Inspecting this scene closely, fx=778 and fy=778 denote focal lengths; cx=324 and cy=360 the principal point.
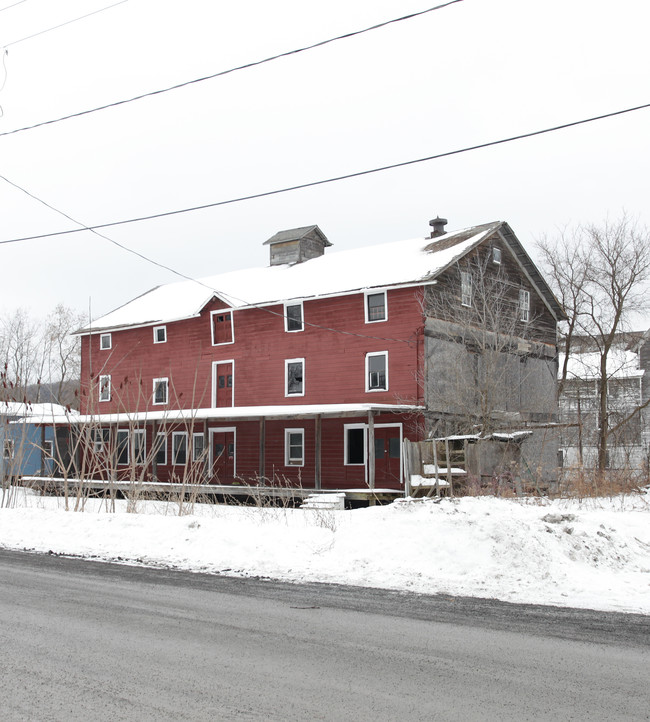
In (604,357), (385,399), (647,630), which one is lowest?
(647,630)

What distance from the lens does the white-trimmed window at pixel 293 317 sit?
34.5 m

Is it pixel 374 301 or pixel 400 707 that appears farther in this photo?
pixel 374 301

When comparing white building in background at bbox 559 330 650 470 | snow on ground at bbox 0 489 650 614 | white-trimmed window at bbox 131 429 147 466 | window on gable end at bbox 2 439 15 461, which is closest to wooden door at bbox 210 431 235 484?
white-trimmed window at bbox 131 429 147 466

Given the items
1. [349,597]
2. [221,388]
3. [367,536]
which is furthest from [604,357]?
[349,597]

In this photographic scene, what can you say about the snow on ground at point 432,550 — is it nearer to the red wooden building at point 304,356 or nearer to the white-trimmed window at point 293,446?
the red wooden building at point 304,356

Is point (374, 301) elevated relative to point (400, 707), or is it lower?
elevated

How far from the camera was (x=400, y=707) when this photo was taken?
5.14 meters

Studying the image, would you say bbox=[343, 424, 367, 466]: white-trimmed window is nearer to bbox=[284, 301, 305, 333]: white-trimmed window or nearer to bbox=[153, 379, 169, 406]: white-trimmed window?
bbox=[284, 301, 305, 333]: white-trimmed window

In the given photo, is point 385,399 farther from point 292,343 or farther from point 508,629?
point 508,629

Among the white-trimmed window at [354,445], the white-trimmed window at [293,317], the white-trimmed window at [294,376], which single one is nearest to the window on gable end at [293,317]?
the white-trimmed window at [293,317]

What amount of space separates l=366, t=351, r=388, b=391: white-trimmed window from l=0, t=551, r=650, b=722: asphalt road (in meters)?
21.9

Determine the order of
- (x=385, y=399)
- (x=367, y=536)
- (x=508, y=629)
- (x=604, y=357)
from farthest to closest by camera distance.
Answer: (x=604, y=357), (x=385, y=399), (x=367, y=536), (x=508, y=629)

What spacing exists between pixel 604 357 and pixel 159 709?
37.9 meters

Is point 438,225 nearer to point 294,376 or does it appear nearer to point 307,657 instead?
point 294,376
